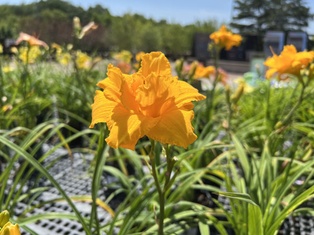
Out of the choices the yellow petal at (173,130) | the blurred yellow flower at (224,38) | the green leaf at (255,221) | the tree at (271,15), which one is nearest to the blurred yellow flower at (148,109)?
the yellow petal at (173,130)

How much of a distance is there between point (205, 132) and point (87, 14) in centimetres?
75

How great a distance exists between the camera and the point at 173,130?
47cm

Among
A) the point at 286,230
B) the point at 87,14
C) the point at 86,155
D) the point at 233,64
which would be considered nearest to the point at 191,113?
the point at 286,230

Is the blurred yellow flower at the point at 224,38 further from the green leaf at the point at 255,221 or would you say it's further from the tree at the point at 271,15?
the tree at the point at 271,15

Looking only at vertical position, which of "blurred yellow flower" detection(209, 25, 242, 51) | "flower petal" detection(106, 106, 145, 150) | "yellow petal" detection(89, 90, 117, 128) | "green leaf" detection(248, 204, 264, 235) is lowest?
"green leaf" detection(248, 204, 264, 235)

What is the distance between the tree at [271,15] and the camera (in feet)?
60.0

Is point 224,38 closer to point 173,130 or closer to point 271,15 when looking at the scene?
point 173,130

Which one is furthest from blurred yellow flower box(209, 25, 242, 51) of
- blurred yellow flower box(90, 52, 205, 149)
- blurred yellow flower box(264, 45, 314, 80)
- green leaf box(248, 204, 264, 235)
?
blurred yellow flower box(90, 52, 205, 149)

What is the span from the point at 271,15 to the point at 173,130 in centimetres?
2100

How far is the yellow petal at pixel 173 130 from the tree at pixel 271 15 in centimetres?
1400

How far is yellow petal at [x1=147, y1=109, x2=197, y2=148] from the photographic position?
464mm

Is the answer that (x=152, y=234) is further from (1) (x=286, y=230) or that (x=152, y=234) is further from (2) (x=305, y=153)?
(2) (x=305, y=153)

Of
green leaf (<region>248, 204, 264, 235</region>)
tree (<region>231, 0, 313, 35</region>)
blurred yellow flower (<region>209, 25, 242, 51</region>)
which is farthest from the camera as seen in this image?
tree (<region>231, 0, 313, 35</region>)

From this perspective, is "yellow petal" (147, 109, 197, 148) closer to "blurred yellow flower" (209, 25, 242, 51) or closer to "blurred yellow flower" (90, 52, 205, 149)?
"blurred yellow flower" (90, 52, 205, 149)
